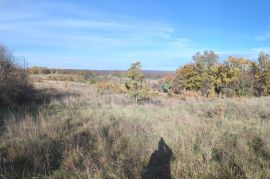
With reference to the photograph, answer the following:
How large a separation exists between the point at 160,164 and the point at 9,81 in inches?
483

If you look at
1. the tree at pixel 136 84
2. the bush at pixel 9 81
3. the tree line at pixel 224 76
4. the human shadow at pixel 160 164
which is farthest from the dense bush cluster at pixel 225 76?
the human shadow at pixel 160 164

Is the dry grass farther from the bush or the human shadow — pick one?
the bush

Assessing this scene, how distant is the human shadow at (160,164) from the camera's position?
15.6 feet

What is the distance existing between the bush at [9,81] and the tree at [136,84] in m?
6.18

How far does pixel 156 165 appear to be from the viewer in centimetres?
521

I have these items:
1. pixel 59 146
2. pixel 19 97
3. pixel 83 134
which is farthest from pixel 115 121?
pixel 19 97

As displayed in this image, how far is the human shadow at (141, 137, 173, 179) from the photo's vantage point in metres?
4.75

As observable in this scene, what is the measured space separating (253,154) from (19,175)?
4303 millimetres

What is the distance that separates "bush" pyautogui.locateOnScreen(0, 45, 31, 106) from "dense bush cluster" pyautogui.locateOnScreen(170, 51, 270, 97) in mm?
17218

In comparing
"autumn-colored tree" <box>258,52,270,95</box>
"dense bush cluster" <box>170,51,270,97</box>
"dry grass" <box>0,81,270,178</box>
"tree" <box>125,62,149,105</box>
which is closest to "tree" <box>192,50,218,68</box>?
"dense bush cluster" <box>170,51,270,97</box>

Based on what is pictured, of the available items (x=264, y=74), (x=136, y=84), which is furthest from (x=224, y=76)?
(x=136, y=84)

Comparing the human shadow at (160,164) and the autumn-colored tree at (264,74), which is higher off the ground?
Answer: the autumn-colored tree at (264,74)

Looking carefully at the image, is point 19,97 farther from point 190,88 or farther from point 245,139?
point 190,88

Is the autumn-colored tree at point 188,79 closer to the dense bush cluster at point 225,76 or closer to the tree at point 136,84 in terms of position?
the dense bush cluster at point 225,76
